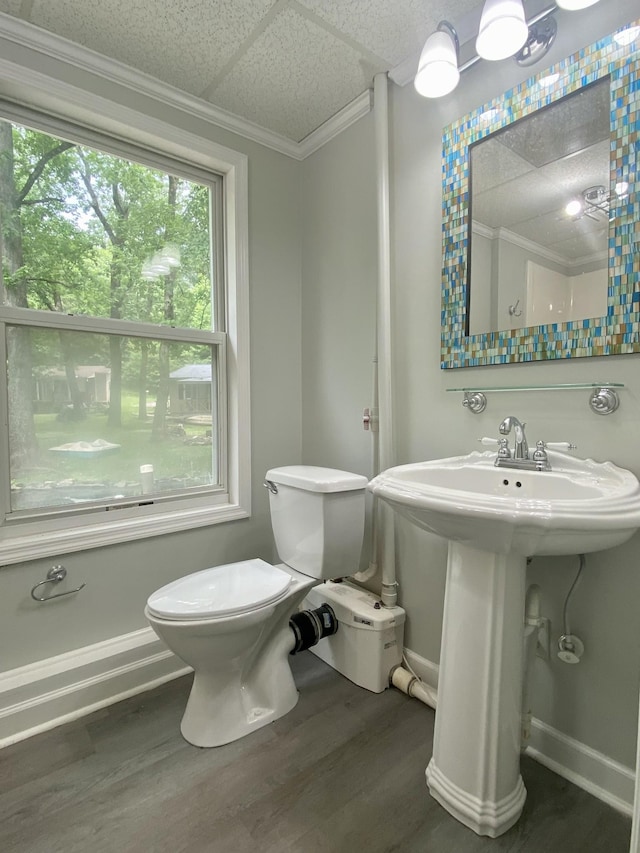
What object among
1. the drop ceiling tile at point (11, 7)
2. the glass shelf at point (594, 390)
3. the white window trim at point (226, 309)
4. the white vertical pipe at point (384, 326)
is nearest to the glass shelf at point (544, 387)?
the glass shelf at point (594, 390)

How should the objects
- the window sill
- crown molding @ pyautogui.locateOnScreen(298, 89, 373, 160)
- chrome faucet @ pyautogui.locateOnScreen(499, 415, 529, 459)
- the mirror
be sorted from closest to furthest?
the mirror, chrome faucet @ pyautogui.locateOnScreen(499, 415, 529, 459), the window sill, crown molding @ pyautogui.locateOnScreen(298, 89, 373, 160)

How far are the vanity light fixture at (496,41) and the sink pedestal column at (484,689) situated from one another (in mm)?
1329

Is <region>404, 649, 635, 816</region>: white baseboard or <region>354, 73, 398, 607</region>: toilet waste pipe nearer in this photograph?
<region>404, 649, 635, 816</region>: white baseboard

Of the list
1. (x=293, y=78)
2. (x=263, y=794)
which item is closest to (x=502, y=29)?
(x=293, y=78)

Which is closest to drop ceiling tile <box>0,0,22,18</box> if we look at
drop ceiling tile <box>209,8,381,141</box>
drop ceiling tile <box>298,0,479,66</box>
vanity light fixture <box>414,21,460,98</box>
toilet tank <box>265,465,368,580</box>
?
drop ceiling tile <box>209,8,381,141</box>

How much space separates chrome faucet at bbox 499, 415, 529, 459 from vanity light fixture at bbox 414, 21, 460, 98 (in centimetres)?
102

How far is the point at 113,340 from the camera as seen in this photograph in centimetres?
167

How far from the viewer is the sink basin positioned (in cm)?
80

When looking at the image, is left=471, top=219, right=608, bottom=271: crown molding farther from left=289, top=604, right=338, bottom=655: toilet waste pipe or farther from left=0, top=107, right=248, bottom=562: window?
left=289, top=604, right=338, bottom=655: toilet waste pipe

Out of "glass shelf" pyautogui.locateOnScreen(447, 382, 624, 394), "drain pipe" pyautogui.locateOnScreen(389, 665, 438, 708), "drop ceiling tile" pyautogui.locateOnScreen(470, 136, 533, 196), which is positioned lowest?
"drain pipe" pyautogui.locateOnScreen(389, 665, 438, 708)

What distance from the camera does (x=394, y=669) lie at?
1.61 m

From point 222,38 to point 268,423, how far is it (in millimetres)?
1454

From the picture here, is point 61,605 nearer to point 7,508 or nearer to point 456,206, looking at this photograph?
point 7,508

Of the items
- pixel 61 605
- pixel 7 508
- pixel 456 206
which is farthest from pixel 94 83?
pixel 61 605
